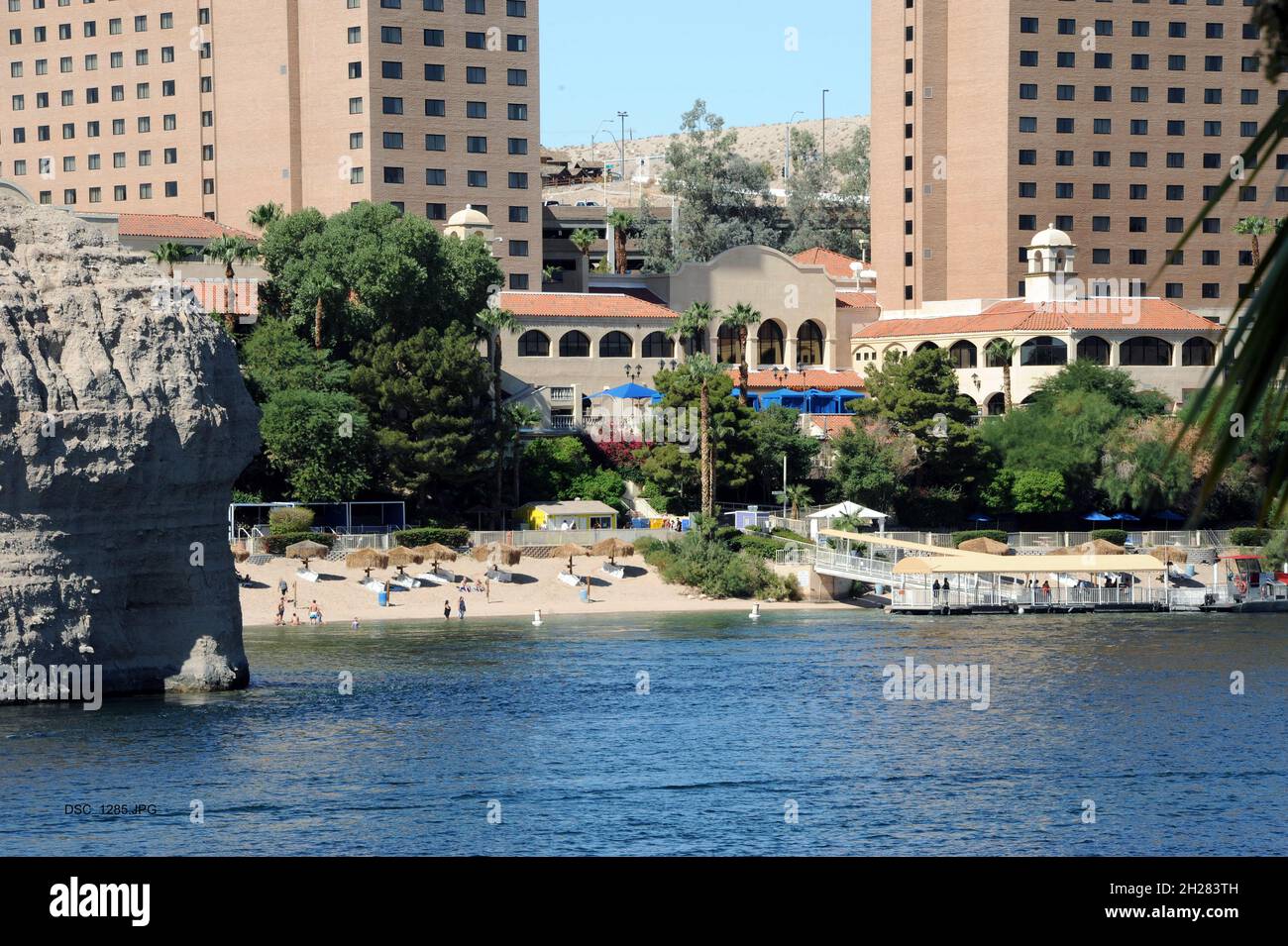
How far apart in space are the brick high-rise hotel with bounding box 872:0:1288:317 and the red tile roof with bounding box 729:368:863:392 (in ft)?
58.2

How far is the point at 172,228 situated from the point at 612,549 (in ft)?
151

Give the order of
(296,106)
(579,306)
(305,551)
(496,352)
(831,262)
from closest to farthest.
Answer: (305,551) < (496,352) < (579,306) < (296,106) < (831,262)

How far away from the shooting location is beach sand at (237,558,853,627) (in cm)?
7812

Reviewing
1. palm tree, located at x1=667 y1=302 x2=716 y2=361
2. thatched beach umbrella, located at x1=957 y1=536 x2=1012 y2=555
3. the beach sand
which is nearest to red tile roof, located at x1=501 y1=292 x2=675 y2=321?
palm tree, located at x1=667 y1=302 x2=716 y2=361

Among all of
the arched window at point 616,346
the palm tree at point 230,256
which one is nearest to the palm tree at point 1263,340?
the palm tree at point 230,256

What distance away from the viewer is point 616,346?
11200 cm

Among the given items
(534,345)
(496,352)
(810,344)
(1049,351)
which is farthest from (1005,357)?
(496,352)

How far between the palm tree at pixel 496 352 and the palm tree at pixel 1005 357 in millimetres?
30208

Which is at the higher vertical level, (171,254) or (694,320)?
(171,254)

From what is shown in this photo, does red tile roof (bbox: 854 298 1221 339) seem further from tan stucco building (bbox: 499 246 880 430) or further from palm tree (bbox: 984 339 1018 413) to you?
tan stucco building (bbox: 499 246 880 430)

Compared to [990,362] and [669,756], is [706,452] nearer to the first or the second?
[990,362]

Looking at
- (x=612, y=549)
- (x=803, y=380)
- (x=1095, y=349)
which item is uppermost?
(x=1095, y=349)
